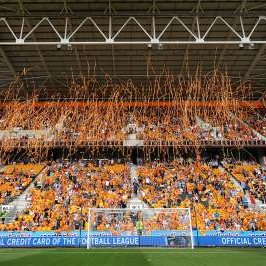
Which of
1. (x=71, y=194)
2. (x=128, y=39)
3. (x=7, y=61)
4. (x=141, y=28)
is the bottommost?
(x=71, y=194)

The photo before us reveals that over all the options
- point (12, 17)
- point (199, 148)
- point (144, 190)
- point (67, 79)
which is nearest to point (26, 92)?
point (67, 79)

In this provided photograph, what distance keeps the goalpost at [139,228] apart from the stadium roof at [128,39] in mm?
7713

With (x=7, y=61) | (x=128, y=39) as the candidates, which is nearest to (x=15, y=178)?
(x=7, y=61)

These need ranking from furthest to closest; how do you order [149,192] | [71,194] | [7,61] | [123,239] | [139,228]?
[149,192], [71,194], [7,61], [139,228], [123,239]

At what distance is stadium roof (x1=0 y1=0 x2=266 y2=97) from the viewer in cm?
1795

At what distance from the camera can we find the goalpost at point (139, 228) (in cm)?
1795

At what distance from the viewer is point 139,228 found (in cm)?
1841

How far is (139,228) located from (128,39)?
967cm

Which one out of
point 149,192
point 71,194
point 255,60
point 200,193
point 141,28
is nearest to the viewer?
point 141,28

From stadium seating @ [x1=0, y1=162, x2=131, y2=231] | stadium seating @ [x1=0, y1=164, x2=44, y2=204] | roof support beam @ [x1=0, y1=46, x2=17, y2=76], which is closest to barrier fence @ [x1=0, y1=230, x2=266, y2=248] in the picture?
stadium seating @ [x1=0, y1=162, x2=131, y2=231]

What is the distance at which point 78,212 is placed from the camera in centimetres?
2109

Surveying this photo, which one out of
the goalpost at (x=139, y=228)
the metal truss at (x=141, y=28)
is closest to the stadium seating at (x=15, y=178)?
the goalpost at (x=139, y=228)

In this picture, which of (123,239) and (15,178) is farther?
(15,178)

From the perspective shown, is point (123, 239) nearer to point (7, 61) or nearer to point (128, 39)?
point (128, 39)
